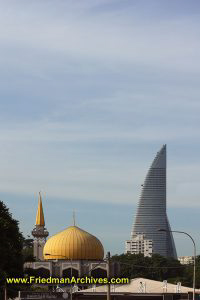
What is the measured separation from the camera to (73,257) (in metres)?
157

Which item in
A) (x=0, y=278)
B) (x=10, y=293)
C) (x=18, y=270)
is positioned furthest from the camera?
(x=10, y=293)


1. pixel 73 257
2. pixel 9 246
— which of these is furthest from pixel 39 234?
pixel 9 246

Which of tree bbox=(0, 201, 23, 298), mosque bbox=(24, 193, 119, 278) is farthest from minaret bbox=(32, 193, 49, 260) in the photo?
tree bbox=(0, 201, 23, 298)

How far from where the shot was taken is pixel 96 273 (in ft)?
507

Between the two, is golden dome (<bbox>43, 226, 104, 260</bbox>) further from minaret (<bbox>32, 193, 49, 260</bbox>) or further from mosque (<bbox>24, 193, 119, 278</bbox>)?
minaret (<bbox>32, 193, 49, 260</bbox>)

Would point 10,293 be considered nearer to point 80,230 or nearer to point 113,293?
point 113,293

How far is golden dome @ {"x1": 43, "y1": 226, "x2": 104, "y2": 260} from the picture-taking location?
15688 centimetres

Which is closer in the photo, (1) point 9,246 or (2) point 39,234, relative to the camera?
(1) point 9,246

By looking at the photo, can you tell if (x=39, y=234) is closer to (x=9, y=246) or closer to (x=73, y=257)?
(x=73, y=257)

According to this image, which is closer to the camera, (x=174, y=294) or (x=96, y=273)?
(x=174, y=294)

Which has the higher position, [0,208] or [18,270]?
[0,208]

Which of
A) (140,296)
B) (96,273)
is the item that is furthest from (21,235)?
(96,273)

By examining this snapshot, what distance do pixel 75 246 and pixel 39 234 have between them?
3375 cm

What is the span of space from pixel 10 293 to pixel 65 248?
60123 millimetres
